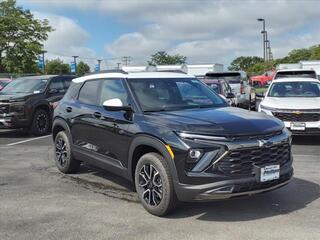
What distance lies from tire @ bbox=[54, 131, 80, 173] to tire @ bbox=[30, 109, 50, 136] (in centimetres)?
582

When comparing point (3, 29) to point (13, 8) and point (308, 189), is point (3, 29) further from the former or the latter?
point (308, 189)

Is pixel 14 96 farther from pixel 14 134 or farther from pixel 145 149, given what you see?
pixel 145 149

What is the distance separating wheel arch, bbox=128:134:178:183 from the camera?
17.7 ft

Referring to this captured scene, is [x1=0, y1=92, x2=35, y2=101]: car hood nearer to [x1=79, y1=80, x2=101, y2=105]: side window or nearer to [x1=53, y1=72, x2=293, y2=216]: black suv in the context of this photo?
[x1=79, y1=80, x2=101, y2=105]: side window

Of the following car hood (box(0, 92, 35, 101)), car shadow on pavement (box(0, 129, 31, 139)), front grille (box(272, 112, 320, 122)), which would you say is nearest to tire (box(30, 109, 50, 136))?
car shadow on pavement (box(0, 129, 31, 139))

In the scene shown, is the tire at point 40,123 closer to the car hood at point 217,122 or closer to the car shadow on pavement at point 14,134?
the car shadow on pavement at point 14,134

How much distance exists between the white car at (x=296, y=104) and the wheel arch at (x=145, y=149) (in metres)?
5.91

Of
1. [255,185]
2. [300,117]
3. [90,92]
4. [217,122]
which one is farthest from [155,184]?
[300,117]

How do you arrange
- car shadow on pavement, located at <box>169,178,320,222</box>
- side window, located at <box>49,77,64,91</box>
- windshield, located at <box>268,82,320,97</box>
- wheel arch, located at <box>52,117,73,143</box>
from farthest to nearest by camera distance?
1. side window, located at <box>49,77,64,91</box>
2. windshield, located at <box>268,82,320,97</box>
3. wheel arch, located at <box>52,117,73,143</box>
4. car shadow on pavement, located at <box>169,178,320,222</box>

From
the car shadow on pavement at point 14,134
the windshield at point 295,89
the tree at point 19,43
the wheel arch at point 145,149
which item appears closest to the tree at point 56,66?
the tree at point 19,43

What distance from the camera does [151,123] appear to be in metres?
5.79

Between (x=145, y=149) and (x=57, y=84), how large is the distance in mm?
9703

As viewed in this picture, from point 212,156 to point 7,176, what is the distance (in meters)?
4.45

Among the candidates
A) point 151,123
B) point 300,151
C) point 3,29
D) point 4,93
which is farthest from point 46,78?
point 3,29
